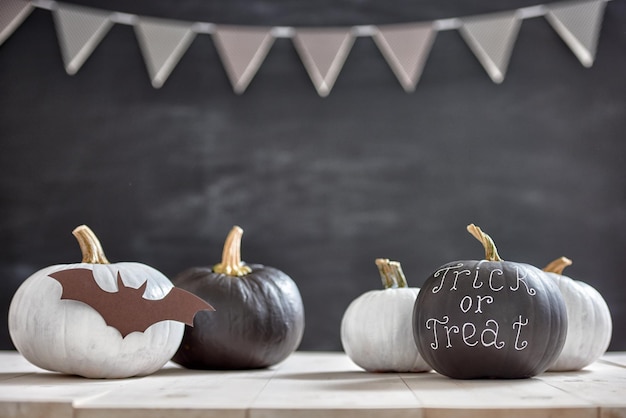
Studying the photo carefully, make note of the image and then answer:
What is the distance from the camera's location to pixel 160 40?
9.80 feet

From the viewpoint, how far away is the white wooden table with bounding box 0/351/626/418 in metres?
1.11

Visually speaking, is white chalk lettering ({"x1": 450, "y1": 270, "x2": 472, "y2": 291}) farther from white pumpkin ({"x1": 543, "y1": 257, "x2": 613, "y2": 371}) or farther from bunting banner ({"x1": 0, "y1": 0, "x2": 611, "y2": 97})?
bunting banner ({"x1": 0, "y1": 0, "x2": 611, "y2": 97})

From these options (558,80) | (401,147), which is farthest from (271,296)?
(558,80)

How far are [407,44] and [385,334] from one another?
1.58 m

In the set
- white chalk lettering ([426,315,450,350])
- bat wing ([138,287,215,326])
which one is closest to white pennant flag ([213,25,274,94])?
bat wing ([138,287,215,326])

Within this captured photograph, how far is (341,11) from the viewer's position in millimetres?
3061

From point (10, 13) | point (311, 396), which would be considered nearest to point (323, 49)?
point (10, 13)

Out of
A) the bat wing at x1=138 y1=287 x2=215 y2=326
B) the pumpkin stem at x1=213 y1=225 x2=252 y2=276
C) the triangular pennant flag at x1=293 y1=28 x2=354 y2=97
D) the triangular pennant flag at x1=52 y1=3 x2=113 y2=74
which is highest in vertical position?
the triangular pennant flag at x1=52 y1=3 x2=113 y2=74

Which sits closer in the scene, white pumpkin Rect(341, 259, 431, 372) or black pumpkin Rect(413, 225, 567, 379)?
black pumpkin Rect(413, 225, 567, 379)

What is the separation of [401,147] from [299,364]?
1.23m

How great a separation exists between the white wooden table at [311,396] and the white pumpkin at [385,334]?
0.05 m

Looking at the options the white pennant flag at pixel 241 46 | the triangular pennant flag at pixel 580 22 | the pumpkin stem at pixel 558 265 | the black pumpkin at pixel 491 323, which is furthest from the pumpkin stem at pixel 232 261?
the triangular pennant flag at pixel 580 22

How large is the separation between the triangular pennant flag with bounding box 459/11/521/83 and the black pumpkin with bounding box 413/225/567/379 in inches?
61.5

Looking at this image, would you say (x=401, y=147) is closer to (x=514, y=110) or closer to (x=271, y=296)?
(x=514, y=110)
